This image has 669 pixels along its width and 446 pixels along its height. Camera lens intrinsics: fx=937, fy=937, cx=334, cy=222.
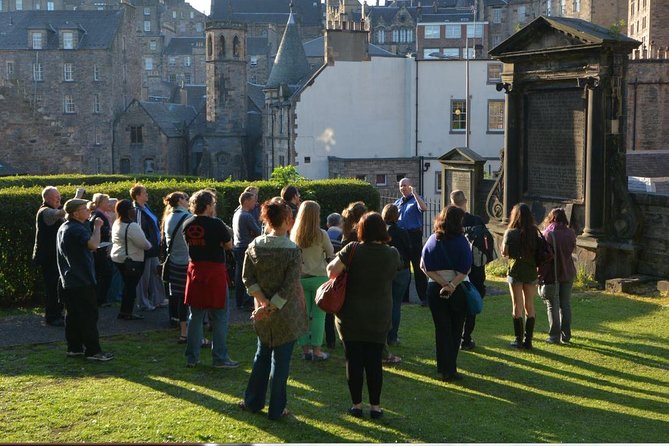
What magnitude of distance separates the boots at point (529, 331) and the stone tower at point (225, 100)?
59772 mm

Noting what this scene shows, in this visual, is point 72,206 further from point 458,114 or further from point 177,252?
point 458,114

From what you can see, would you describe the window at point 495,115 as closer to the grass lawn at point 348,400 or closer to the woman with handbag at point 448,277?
the grass lawn at point 348,400

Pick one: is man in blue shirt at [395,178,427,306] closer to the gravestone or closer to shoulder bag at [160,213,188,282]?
the gravestone

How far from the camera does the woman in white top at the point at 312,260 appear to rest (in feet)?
31.0

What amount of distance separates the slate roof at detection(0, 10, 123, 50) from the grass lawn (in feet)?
237

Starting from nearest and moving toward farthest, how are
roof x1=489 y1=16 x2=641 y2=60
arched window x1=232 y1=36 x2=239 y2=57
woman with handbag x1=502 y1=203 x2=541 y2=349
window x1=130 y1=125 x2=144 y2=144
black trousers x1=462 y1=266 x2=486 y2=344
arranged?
1. woman with handbag x1=502 y1=203 x2=541 y2=349
2. black trousers x1=462 y1=266 x2=486 y2=344
3. roof x1=489 y1=16 x2=641 y2=60
4. arched window x1=232 y1=36 x2=239 y2=57
5. window x1=130 y1=125 x2=144 y2=144

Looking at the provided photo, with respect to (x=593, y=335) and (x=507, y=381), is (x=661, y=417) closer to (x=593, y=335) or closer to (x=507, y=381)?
(x=507, y=381)

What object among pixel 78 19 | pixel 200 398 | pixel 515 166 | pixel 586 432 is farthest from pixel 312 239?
pixel 78 19

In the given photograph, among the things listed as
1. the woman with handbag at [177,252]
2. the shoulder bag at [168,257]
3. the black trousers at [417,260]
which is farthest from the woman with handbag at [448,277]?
the black trousers at [417,260]

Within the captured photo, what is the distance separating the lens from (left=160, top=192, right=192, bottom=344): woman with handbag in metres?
11.4

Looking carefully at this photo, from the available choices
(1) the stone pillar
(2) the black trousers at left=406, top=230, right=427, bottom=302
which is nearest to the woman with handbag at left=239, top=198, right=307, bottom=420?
(2) the black trousers at left=406, top=230, right=427, bottom=302

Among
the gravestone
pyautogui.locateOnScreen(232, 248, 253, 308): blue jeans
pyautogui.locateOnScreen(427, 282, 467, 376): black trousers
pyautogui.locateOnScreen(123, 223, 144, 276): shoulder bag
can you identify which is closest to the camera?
pyautogui.locateOnScreen(427, 282, 467, 376): black trousers

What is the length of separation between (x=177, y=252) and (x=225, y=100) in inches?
2394

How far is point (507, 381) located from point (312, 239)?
8.43 ft
